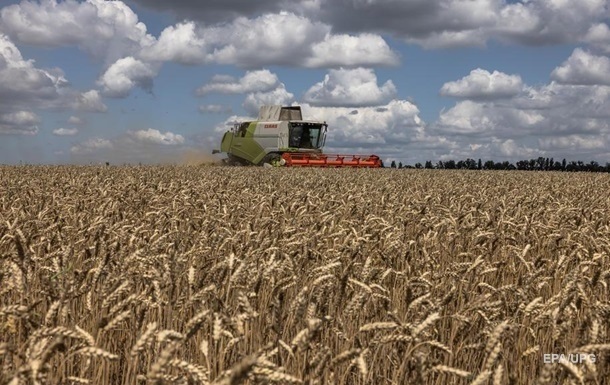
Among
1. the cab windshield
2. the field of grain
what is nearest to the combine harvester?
the cab windshield

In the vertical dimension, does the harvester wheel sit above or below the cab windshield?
below

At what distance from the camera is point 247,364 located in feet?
5.08

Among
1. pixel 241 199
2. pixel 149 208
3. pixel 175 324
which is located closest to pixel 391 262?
pixel 175 324

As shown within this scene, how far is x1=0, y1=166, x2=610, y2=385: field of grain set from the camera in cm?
269

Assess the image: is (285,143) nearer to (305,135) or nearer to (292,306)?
(305,135)

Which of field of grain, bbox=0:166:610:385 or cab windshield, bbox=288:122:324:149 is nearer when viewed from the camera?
field of grain, bbox=0:166:610:385

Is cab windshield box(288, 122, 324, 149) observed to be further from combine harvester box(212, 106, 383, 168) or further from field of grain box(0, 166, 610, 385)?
field of grain box(0, 166, 610, 385)

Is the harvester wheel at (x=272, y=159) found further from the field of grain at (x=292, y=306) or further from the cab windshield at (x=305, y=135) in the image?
the field of grain at (x=292, y=306)

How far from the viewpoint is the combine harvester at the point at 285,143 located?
131 ft

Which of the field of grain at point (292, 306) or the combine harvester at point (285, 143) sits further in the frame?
the combine harvester at point (285, 143)

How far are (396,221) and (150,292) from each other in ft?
14.1

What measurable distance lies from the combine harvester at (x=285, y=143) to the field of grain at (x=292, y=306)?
31120 millimetres

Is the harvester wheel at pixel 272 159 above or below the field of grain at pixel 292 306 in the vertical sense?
above

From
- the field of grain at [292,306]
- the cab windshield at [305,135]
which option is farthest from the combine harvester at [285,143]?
the field of grain at [292,306]
